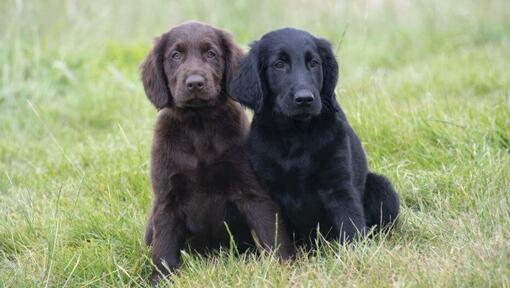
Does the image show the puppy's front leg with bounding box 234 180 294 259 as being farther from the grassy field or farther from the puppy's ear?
the puppy's ear

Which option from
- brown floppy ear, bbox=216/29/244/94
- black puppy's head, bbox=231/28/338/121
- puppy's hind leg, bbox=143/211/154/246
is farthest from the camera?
brown floppy ear, bbox=216/29/244/94

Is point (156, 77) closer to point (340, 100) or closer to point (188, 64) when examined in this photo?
point (188, 64)

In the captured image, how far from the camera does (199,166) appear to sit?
3637 mm

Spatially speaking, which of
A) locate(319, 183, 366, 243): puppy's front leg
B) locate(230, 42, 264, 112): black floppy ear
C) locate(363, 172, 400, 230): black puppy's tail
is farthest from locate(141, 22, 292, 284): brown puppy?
locate(363, 172, 400, 230): black puppy's tail

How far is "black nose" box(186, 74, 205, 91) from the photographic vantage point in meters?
3.55

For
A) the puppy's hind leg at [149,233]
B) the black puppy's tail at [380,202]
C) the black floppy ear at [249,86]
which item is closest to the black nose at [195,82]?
the black floppy ear at [249,86]

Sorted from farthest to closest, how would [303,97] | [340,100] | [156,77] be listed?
[340,100] < [156,77] < [303,97]

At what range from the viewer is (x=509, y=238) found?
3092 mm

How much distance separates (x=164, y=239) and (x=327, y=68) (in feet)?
3.55

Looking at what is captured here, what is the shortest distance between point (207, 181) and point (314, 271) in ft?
2.53

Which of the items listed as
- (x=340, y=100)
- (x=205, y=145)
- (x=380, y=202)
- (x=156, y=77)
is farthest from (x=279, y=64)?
(x=340, y=100)

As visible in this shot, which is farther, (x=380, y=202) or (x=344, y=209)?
(x=380, y=202)

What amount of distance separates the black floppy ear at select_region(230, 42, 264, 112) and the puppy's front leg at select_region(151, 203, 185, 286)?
0.60 meters

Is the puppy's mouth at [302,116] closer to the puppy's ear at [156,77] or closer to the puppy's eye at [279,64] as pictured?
the puppy's eye at [279,64]
